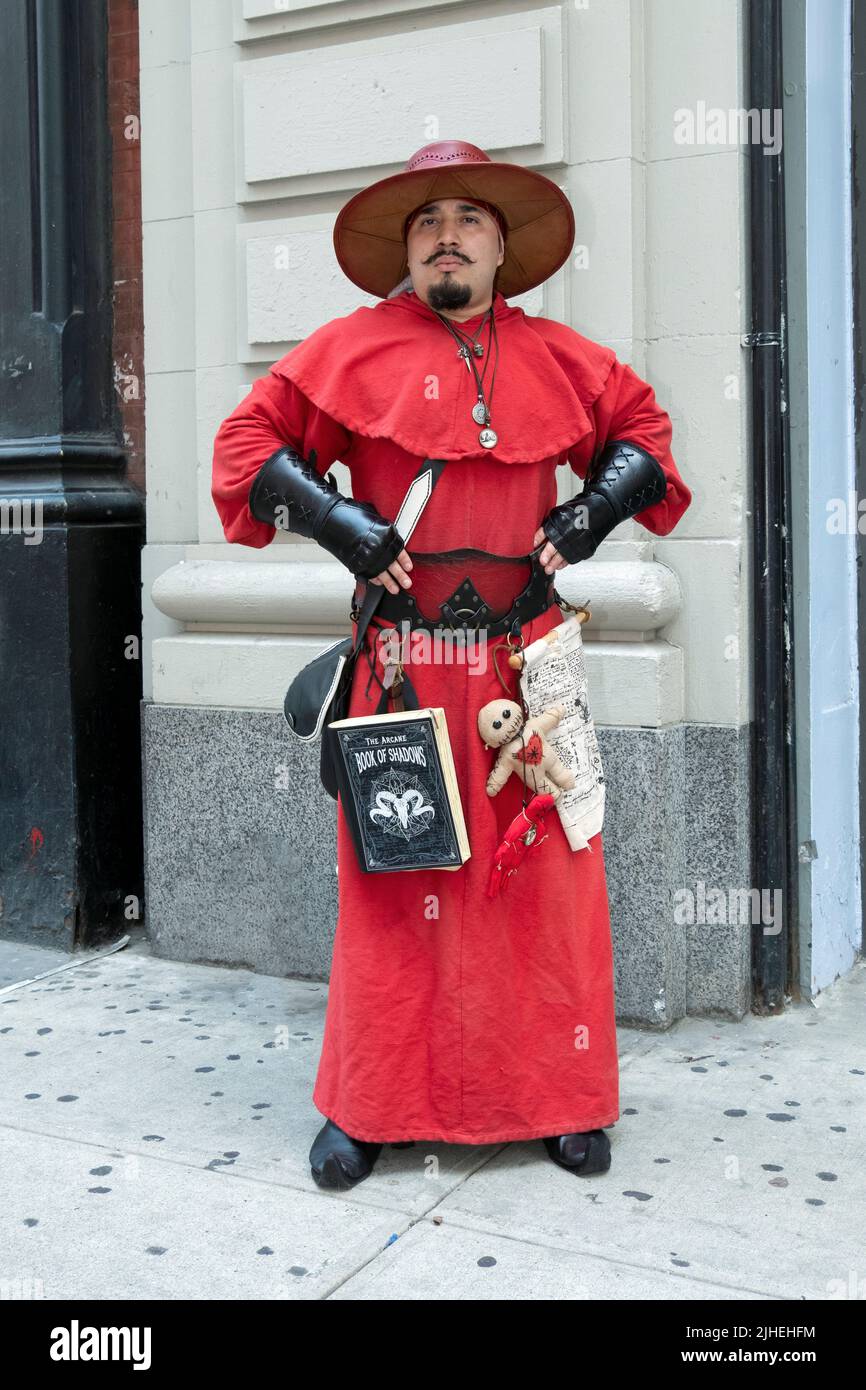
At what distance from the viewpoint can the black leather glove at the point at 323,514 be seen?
3.24 meters

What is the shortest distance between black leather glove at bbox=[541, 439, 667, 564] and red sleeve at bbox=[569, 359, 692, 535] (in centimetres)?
4

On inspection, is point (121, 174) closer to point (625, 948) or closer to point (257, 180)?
point (257, 180)

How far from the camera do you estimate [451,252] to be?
10.9 ft

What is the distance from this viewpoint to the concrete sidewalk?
115 inches

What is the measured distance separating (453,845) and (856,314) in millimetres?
2437

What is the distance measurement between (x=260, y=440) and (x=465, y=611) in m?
0.58

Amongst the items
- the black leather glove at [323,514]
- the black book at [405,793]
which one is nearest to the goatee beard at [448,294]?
the black leather glove at [323,514]

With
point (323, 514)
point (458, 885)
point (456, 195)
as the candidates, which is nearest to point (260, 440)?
point (323, 514)

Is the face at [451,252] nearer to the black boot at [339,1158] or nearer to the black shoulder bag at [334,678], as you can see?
the black shoulder bag at [334,678]

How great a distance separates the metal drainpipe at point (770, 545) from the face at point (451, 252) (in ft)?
3.97

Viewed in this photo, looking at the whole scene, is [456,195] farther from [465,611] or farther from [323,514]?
[465,611]

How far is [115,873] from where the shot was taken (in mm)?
5414

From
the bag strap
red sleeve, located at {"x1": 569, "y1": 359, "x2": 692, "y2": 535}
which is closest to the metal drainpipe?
red sleeve, located at {"x1": 569, "y1": 359, "x2": 692, "y2": 535}

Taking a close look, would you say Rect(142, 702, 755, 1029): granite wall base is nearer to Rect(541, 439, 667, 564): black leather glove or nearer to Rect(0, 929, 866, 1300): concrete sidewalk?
Rect(0, 929, 866, 1300): concrete sidewalk
